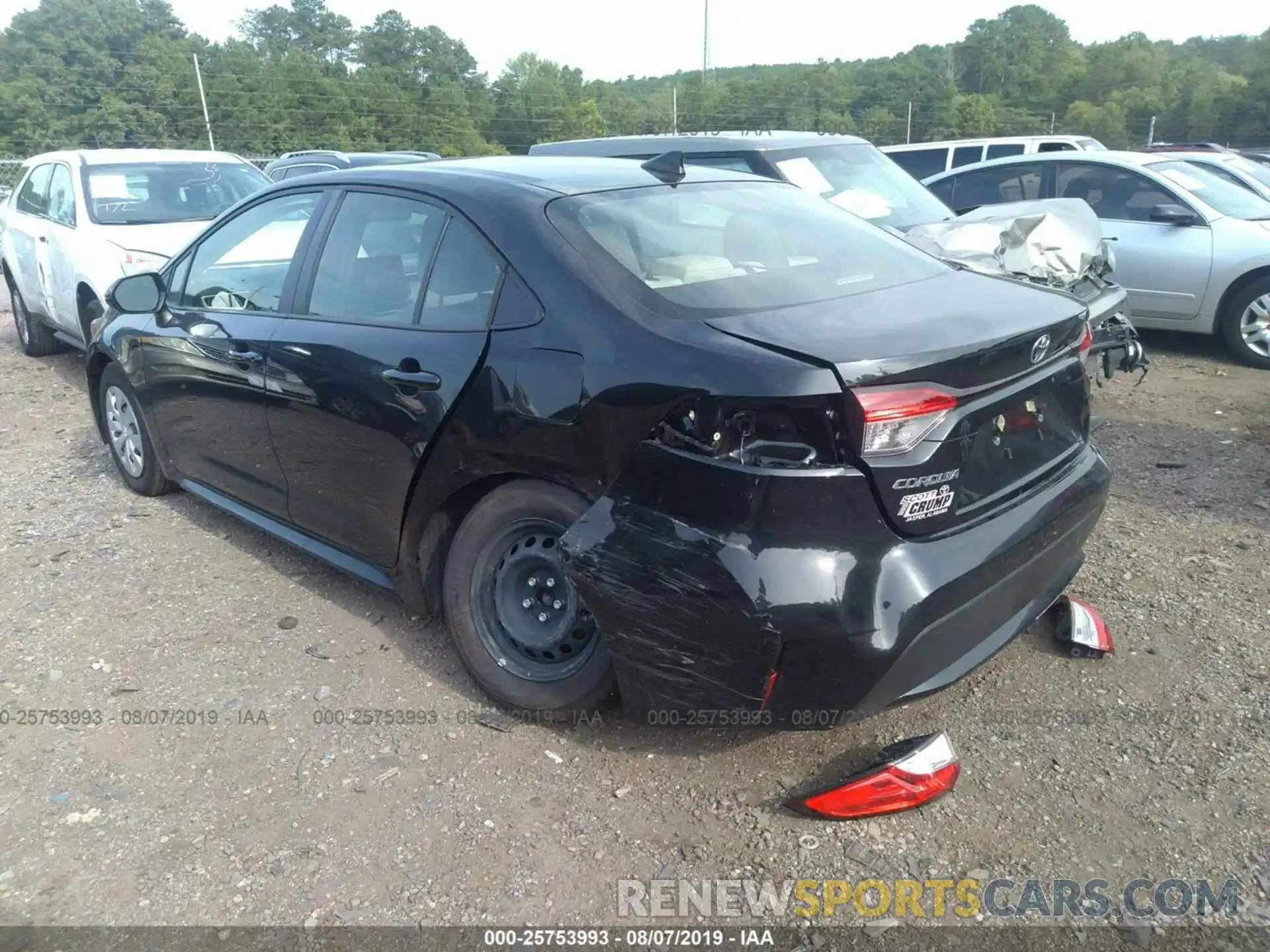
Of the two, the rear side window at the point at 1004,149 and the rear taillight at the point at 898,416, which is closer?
the rear taillight at the point at 898,416

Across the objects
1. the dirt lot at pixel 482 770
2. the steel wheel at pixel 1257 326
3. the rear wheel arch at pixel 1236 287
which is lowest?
the dirt lot at pixel 482 770

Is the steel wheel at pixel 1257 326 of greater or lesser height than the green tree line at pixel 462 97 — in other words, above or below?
below

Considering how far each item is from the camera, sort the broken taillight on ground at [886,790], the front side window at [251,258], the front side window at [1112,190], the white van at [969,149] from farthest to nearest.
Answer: the white van at [969,149] < the front side window at [1112,190] < the front side window at [251,258] < the broken taillight on ground at [886,790]

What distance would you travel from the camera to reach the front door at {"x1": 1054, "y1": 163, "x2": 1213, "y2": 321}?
25.0 ft

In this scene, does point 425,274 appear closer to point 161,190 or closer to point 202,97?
point 161,190

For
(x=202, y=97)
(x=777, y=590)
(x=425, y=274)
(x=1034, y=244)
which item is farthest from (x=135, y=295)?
(x=202, y=97)

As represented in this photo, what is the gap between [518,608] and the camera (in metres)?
3.13

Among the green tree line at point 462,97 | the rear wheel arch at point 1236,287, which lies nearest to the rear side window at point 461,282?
the rear wheel arch at point 1236,287

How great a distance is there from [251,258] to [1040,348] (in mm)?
3217

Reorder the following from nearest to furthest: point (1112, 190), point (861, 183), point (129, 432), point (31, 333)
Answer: point (129, 432), point (861, 183), point (1112, 190), point (31, 333)

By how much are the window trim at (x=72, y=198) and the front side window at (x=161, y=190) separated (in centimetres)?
11

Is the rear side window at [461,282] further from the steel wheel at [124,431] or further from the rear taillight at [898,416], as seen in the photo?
the steel wheel at [124,431]

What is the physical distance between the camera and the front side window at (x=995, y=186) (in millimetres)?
8805

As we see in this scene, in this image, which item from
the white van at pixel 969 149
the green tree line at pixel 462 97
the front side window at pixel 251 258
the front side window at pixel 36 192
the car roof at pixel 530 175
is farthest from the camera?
the green tree line at pixel 462 97
